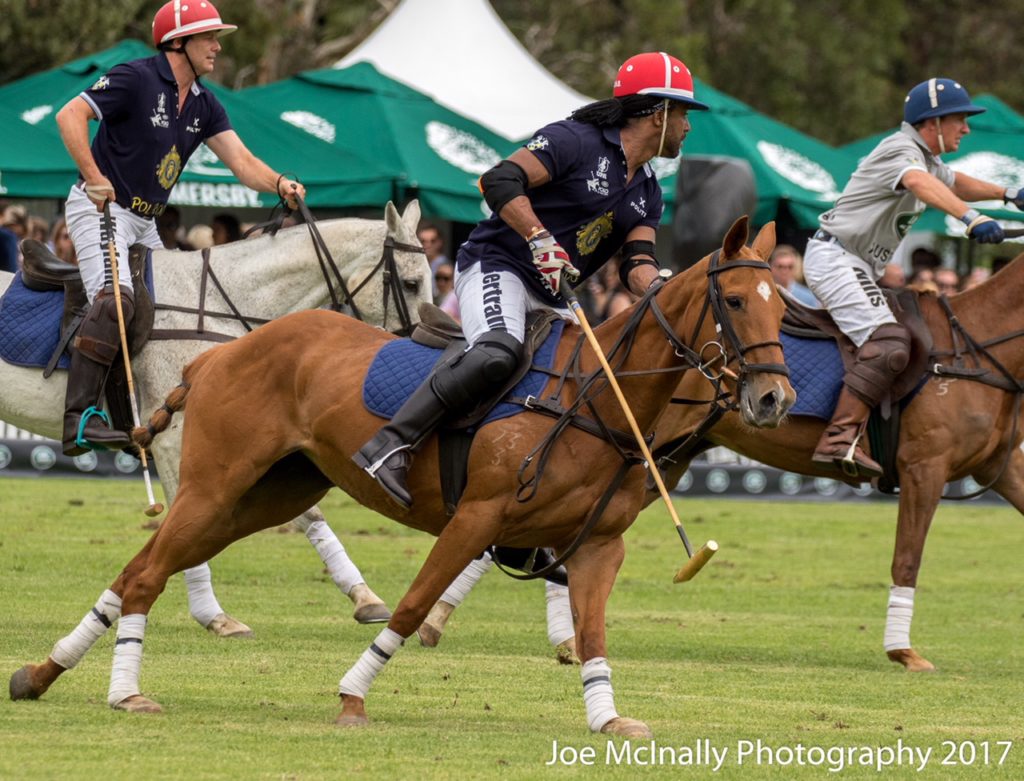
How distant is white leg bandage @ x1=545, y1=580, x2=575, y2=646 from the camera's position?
10.1m

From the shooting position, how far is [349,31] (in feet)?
137

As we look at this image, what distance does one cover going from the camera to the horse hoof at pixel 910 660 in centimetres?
1065

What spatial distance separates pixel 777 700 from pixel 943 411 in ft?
9.44

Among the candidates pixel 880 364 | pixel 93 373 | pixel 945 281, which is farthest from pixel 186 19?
pixel 945 281

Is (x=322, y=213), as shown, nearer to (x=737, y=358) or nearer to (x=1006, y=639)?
(x=1006, y=639)

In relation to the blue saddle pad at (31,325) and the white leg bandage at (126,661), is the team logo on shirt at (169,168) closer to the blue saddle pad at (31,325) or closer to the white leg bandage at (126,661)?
the blue saddle pad at (31,325)

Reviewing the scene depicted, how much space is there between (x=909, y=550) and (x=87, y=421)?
15.6 feet

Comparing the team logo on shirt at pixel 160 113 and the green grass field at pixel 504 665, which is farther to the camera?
the team logo on shirt at pixel 160 113

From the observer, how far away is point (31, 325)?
35.9 ft

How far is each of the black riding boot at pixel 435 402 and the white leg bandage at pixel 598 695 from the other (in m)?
1.03

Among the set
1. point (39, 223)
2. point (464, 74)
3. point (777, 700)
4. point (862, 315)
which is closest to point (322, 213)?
point (464, 74)

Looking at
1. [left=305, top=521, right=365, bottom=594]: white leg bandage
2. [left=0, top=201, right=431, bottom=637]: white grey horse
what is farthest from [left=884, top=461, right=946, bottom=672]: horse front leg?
[left=305, top=521, right=365, bottom=594]: white leg bandage

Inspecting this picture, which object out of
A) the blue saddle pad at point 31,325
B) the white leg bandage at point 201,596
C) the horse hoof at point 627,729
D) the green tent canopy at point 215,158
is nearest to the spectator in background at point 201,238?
the green tent canopy at point 215,158

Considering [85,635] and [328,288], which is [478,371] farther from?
[328,288]
